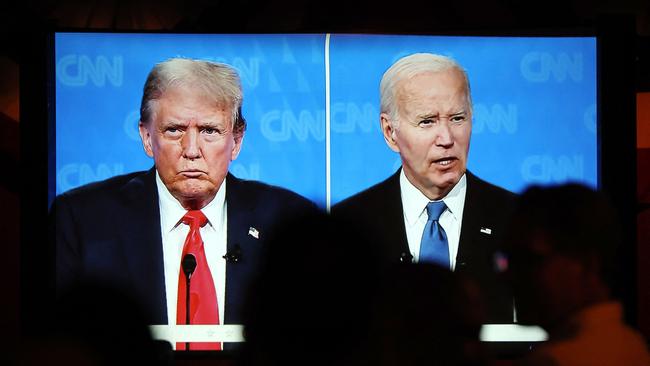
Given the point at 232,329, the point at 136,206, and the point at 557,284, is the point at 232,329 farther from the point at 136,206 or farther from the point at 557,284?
the point at 557,284

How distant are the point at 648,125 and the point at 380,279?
3909 mm

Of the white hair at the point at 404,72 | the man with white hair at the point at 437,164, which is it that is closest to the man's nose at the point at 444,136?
the man with white hair at the point at 437,164

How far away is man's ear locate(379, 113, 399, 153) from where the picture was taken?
3814 millimetres

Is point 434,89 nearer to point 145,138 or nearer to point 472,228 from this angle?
point 472,228

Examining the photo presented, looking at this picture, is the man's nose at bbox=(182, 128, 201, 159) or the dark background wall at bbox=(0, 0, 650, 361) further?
the dark background wall at bbox=(0, 0, 650, 361)

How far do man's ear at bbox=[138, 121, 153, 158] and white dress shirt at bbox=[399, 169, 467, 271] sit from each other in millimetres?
1058

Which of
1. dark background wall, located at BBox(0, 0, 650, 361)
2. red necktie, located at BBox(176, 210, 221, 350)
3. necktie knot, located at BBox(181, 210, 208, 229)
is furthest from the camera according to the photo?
dark background wall, located at BBox(0, 0, 650, 361)

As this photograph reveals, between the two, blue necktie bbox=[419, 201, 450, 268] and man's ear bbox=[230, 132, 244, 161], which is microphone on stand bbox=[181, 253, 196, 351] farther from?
blue necktie bbox=[419, 201, 450, 268]

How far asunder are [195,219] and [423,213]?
3.14 feet

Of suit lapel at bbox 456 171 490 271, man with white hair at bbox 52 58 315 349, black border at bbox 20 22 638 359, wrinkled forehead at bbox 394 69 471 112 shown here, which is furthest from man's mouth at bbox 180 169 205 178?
suit lapel at bbox 456 171 490 271

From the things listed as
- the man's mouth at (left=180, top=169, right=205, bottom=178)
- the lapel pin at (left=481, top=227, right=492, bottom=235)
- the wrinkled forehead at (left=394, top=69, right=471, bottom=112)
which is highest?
the wrinkled forehead at (left=394, top=69, right=471, bottom=112)

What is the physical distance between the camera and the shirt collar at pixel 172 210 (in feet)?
12.4

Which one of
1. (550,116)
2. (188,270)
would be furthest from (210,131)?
(550,116)

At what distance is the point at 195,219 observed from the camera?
3.79m
